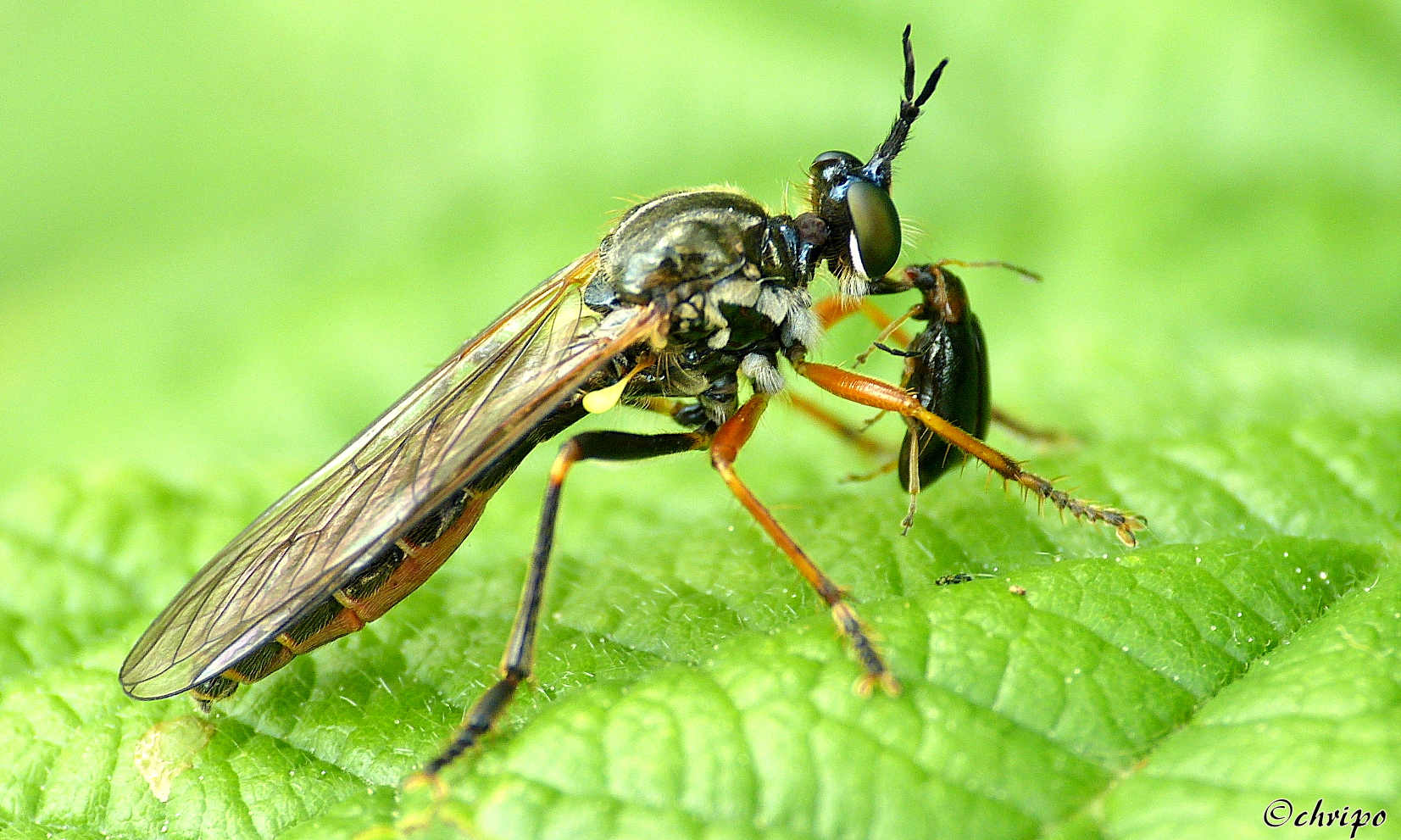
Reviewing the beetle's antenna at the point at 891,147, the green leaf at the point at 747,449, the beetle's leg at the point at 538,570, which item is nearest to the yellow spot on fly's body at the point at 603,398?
the beetle's leg at the point at 538,570

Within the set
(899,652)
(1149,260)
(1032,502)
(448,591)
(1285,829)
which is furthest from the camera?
(1149,260)

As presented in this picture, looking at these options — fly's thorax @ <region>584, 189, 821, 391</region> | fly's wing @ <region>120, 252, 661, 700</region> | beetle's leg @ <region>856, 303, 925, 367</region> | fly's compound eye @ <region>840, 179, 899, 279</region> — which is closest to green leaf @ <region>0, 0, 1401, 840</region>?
fly's wing @ <region>120, 252, 661, 700</region>

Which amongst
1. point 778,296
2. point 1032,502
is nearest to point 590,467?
point 778,296

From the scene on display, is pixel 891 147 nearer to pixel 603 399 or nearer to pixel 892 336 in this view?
pixel 892 336

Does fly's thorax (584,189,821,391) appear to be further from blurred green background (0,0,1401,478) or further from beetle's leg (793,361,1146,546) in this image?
blurred green background (0,0,1401,478)

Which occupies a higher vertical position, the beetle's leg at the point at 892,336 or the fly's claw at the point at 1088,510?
the beetle's leg at the point at 892,336

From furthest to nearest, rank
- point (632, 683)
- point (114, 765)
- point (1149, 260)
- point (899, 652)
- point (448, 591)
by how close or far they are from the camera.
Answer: point (1149, 260), point (448, 591), point (114, 765), point (632, 683), point (899, 652)

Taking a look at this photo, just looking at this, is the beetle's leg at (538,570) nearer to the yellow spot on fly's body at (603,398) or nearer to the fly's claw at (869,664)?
the yellow spot on fly's body at (603,398)

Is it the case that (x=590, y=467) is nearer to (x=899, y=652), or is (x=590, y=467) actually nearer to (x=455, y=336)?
(x=455, y=336)
